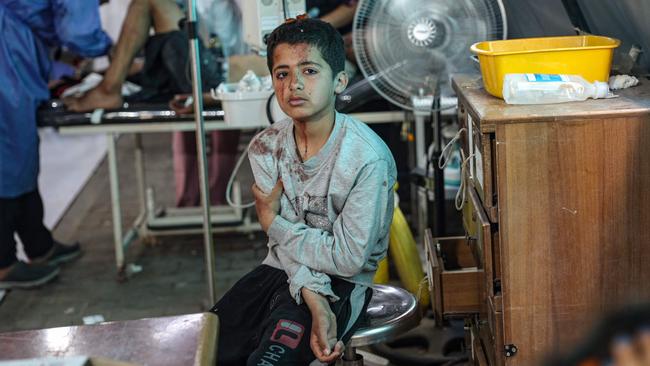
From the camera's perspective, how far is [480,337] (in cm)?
274

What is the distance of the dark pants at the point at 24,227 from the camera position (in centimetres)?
446

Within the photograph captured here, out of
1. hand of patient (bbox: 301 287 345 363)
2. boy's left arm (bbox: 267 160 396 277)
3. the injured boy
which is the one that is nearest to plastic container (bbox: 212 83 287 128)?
the injured boy

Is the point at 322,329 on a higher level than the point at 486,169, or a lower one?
lower

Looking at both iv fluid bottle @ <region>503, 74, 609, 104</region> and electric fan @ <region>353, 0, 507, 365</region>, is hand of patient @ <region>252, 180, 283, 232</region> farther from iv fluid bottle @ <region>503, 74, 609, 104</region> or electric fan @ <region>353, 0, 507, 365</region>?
electric fan @ <region>353, 0, 507, 365</region>

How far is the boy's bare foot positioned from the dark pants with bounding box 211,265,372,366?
2.15 meters

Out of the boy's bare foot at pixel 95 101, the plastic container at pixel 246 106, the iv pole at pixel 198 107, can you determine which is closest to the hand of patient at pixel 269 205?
the iv pole at pixel 198 107

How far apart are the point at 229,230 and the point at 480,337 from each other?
2682 millimetres

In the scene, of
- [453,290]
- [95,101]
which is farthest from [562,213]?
[95,101]

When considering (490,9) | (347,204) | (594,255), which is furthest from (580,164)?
(490,9)

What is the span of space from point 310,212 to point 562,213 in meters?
0.66

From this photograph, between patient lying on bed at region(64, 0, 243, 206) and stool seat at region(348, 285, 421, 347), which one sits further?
patient lying on bed at region(64, 0, 243, 206)

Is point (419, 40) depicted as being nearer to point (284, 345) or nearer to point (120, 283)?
point (284, 345)

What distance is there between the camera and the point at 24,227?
464 centimetres

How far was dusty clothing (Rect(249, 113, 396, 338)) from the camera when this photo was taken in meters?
2.35
